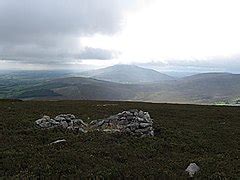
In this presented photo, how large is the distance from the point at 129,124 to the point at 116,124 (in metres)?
1.82

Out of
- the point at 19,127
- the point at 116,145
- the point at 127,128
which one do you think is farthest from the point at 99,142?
the point at 19,127

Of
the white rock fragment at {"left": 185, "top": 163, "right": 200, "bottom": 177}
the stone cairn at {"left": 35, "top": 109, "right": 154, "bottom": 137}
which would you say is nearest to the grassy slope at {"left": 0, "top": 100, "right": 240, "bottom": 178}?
the white rock fragment at {"left": 185, "top": 163, "right": 200, "bottom": 177}

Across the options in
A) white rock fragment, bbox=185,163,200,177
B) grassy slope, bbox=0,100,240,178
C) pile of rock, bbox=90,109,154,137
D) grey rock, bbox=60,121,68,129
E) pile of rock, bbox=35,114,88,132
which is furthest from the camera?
grey rock, bbox=60,121,68,129

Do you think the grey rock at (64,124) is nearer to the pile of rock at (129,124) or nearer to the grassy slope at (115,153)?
the grassy slope at (115,153)

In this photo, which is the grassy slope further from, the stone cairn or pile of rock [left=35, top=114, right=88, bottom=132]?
the stone cairn

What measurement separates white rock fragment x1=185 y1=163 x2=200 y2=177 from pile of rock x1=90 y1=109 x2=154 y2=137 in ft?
25.9

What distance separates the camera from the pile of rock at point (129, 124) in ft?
76.8

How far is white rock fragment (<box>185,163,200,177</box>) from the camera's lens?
13.8 m

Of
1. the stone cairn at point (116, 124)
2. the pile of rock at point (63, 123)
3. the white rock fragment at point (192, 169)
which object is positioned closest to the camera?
the white rock fragment at point (192, 169)

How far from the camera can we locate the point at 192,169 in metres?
14.3

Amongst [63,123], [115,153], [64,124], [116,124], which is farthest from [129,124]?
[115,153]

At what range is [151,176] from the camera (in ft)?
41.9

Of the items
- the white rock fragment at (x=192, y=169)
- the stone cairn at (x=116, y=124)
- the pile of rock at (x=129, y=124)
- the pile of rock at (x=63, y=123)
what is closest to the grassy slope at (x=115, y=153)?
the white rock fragment at (x=192, y=169)

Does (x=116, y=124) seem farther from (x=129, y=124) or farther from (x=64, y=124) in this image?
(x=64, y=124)
